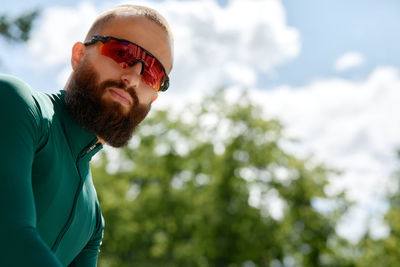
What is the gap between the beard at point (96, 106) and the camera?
1776mm

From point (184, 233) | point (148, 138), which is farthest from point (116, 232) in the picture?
point (148, 138)

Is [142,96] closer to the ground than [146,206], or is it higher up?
closer to the ground

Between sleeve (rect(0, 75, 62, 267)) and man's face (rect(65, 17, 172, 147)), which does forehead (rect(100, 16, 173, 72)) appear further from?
sleeve (rect(0, 75, 62, 267))

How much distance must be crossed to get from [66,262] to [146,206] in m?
17.4

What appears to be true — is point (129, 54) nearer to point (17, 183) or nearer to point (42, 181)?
point (42, 181)

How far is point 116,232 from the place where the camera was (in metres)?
18.4

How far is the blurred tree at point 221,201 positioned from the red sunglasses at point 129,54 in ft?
53.9

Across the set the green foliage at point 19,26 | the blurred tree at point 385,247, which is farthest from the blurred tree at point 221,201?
the green foliage at point 19,26

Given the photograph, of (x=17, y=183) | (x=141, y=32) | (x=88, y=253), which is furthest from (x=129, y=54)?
(x=88, y=253)

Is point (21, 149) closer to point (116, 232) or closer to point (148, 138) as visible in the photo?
point (116, 232)

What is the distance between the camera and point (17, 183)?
1.15 m

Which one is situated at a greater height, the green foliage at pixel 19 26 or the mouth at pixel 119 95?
the green foliage at pixel 19 26

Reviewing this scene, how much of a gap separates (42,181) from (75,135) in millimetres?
317

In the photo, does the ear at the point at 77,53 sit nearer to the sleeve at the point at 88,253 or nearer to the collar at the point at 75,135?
the collar at the point at 75,135
